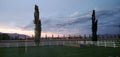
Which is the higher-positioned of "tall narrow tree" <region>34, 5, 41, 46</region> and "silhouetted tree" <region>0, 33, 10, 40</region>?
"tall narrow tree" <region>34, 5, 41, 46</region>

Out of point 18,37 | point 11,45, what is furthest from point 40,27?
point 18,37

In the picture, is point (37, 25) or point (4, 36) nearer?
point (37, 25)

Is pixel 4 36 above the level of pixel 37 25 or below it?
below

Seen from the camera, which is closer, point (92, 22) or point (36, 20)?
point (36, 20)

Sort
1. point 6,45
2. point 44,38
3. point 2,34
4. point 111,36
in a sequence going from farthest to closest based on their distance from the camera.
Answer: point 111,36 < point 44,38 < point 2,34 < point 6,45

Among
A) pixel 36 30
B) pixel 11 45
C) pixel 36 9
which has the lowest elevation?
pixel 11 45

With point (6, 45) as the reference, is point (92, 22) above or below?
above

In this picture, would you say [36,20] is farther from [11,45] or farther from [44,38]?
[44,38]

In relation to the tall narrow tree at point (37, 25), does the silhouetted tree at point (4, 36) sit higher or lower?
lower

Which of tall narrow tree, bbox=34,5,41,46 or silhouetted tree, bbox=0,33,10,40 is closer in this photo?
tall narrow tree, bbox=34,5,41,46

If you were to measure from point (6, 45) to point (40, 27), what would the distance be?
180 inches

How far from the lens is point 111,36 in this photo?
170ft

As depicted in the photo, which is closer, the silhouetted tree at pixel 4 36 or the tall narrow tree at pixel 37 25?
the tall narrow tree at pixel 37 25

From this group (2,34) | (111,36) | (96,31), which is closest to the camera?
(96,31)
